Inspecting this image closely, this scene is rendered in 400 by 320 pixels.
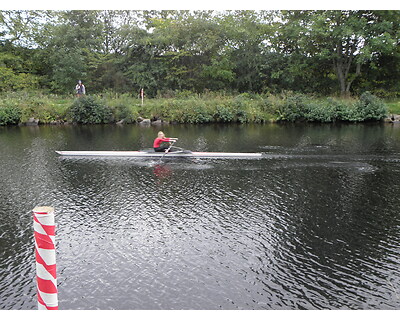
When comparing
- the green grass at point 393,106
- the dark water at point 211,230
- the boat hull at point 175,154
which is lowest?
the dark water at point 211,230

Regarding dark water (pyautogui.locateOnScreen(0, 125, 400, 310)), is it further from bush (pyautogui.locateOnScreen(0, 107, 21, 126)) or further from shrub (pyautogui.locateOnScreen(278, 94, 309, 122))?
shrub (pyautogui.locateOnScreen(278, 94, 309, 122))

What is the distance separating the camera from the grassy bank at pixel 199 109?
113 ft

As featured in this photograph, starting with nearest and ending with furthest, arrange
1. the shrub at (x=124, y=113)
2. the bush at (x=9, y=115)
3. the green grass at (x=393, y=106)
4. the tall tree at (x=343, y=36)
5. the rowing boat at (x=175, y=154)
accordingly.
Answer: the rowing boat at (x=175, y=154) → the bush at (x=9, y=115) → the shrub at (x=124, y=113) → the tall tree at (x=343, y=36) → the green grass at (x=393, y=106)

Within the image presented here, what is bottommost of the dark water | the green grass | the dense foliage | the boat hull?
the dark water

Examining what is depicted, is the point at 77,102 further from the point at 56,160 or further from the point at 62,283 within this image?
the point at 62,283

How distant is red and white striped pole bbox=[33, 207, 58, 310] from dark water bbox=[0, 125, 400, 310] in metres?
1.50

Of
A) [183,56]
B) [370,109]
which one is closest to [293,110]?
[370,109]

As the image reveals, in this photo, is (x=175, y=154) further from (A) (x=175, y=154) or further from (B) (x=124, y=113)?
(B) (x=124, y=113)

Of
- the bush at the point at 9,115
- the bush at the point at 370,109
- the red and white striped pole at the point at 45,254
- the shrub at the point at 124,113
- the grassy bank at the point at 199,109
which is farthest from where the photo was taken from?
the shrub at the point at 124,113

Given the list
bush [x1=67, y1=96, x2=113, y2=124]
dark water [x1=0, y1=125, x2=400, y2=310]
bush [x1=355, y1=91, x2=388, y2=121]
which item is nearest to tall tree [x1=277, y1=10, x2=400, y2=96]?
bush [x1=355, y1=91, x2=388, y2=121]

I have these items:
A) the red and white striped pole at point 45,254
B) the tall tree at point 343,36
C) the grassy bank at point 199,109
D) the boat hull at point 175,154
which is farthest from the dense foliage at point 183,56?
the red and white striped pole at point 45,254

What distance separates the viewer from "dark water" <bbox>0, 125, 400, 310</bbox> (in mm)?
7562

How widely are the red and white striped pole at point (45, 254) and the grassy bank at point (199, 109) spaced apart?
30.1m

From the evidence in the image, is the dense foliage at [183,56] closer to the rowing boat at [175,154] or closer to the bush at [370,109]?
the bush at [370,109]
